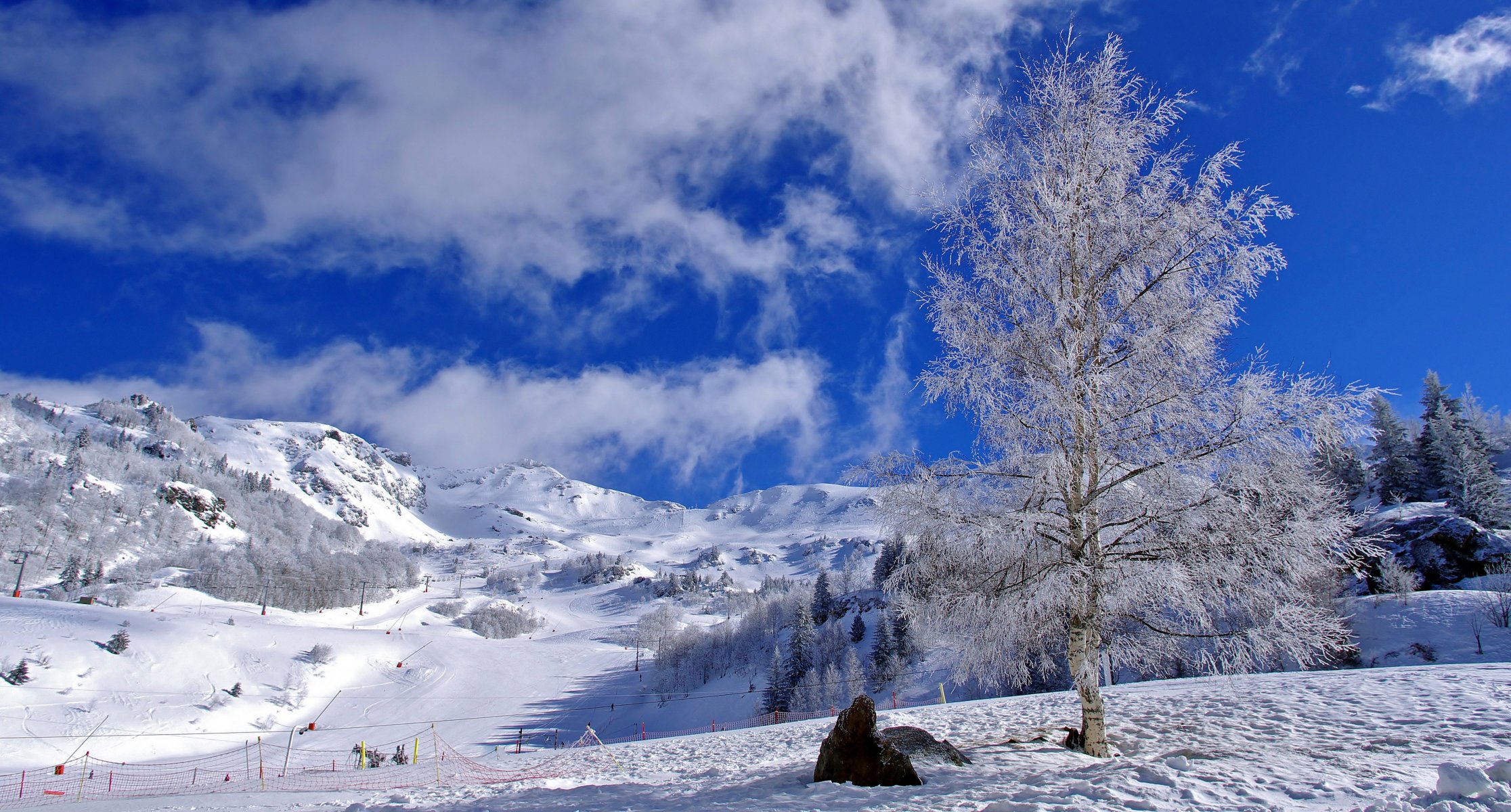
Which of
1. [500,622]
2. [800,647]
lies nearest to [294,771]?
[800,647]

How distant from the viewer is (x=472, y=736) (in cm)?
5988

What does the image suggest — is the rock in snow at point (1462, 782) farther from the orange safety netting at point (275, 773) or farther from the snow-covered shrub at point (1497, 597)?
the snow-covered shrub at point (1497, 597)

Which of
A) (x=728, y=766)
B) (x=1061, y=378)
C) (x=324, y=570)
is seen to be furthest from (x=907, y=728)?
(x=324, y=570)

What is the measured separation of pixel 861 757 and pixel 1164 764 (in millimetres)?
3403

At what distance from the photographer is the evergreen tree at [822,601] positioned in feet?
345

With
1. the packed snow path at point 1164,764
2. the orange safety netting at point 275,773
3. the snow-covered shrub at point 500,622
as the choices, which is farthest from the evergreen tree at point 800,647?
the snow-covered shrub at point 500,622

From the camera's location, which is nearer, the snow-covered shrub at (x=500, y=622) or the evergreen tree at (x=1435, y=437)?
Answer: the evergreen tree at (x=1435, y=437)

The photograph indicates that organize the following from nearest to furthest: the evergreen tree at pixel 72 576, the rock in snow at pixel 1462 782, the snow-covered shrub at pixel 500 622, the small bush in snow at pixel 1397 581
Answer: the rock in snow at pixel 1462 782 → the small bush in snow at pixel 1397 581 → the evergreen tree at pixel 72 576 → the snow-covered shrub at pixel 500 622

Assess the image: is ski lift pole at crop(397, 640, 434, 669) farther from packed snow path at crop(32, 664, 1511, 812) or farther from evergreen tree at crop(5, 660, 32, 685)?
packed snow path at crop(32, 664, 1511, 812)

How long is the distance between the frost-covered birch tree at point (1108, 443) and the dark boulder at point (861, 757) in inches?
61.2

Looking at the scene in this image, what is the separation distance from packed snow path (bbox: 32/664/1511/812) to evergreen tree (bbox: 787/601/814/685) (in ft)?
215

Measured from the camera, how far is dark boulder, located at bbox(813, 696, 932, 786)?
7992mm

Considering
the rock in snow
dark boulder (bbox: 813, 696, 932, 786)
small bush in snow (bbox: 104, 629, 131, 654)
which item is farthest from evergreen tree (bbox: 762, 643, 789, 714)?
the rock in snow

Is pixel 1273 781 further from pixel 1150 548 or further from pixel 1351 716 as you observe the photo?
pixel 1351 716
